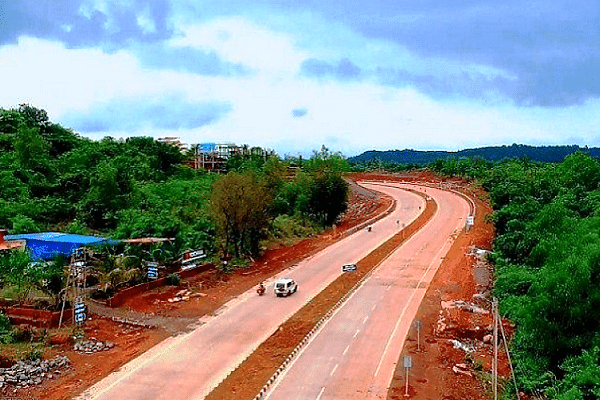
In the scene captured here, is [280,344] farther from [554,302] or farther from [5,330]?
[5,330]

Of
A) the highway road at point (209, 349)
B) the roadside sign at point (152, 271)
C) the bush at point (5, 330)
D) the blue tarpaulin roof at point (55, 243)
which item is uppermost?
the blue tarpaulin roof at point (55, 243)

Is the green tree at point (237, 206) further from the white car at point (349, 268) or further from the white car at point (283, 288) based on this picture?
the white car at point (283, 288)

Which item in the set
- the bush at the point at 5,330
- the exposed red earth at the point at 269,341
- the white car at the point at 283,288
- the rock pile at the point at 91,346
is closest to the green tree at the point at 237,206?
the exposed red earth at the point at 269,341

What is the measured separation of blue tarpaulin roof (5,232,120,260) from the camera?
37.2 m

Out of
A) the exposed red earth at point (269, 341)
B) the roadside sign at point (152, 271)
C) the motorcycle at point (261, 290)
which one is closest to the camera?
the exposed red earth at point (269, 341)

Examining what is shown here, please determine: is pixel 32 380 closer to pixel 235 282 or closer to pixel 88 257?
pixel 88 257

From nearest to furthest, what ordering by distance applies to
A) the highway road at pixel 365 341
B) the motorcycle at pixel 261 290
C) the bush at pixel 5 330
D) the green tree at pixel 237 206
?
the highway road at pixel 365 341
the bush at pixel 5 330
the motorcycle at pixel 261 290
the green tree at pixel 237 206

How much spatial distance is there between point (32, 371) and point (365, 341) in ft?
46.1

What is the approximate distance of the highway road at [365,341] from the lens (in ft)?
78.3

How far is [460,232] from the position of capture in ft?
217

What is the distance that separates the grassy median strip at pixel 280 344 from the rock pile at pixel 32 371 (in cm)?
645

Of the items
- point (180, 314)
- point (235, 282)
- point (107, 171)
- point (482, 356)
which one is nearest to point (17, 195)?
point (107, 171)

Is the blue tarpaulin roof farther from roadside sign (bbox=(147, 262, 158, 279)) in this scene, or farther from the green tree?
the green tree

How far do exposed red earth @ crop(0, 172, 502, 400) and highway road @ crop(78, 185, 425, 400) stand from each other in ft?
2.12
